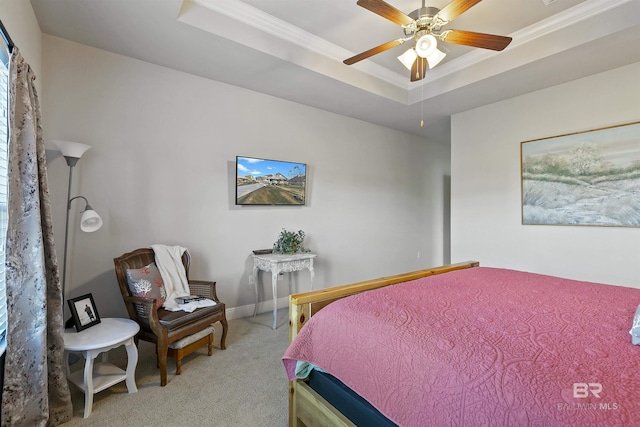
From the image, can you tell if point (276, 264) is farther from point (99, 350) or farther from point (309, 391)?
point (309, 391)

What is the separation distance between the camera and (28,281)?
155 cm

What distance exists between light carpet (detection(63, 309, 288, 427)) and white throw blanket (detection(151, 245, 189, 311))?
21.9 inches

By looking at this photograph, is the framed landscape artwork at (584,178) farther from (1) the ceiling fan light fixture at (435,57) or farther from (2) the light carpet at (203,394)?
(2) the light carpet at (203,394)

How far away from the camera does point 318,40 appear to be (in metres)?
2.94

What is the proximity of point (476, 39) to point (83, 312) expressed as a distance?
3.29m

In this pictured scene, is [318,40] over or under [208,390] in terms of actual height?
over

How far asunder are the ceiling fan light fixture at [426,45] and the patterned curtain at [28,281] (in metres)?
2.34

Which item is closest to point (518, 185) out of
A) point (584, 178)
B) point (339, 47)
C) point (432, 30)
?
point (584, 178)

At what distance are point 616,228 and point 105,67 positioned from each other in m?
5.08

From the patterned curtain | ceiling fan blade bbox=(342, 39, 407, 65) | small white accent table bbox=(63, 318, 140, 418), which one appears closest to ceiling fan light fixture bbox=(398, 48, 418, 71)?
ceiling fan blade bbox=(342, 39, 407, 65)

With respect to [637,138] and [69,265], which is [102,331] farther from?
[637,138]

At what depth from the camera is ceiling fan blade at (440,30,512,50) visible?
195 centimetres

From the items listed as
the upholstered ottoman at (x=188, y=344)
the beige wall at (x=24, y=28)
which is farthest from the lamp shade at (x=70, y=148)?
the upholstered ottoman at (x=188, y=344)

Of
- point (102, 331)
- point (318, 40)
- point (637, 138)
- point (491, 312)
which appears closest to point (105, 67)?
point (318, 40)
